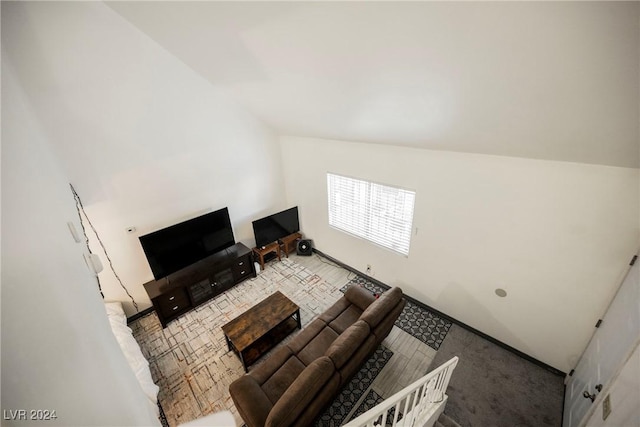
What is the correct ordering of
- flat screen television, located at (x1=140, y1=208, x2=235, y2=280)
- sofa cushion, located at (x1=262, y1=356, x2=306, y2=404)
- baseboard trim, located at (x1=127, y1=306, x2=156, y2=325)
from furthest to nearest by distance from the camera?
baseboard trim, located at (x1=127, y1=306, x2=156, y2=325) < flat screen television, located at (x1=140, y1=208, x2=235, y2=280) < sofa cushion, located at (x1=262, y1=356, x2=306, y2=404)

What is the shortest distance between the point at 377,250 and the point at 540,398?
2710 millimetres

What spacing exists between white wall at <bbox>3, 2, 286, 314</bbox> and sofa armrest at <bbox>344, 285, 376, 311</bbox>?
2716mm

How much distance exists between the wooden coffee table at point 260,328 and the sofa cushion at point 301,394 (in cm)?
127

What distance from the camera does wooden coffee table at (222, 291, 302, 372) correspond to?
10.9 feet

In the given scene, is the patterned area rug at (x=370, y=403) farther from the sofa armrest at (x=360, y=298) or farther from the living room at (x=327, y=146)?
the living room at (x=327, y=146)

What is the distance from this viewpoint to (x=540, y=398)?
2949mm

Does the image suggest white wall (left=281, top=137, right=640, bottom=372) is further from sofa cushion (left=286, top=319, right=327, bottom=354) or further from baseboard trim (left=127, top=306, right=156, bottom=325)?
baseboard trim (left=127, top=306, right=156, bottom=325)

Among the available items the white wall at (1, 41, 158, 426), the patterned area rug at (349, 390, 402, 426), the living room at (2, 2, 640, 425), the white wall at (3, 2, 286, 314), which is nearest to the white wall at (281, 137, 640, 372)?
the living room at (2, 2, 640, 425)

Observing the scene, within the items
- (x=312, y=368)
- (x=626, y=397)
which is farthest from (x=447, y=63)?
(x=312, y=368)

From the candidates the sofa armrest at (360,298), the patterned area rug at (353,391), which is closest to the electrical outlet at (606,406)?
the patterned area rug at (353,391)

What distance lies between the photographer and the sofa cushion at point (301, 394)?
6.73ft

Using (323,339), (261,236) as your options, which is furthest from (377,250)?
(261,236)

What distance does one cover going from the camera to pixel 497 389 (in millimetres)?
3057

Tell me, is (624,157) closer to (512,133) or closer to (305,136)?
(512,133)
